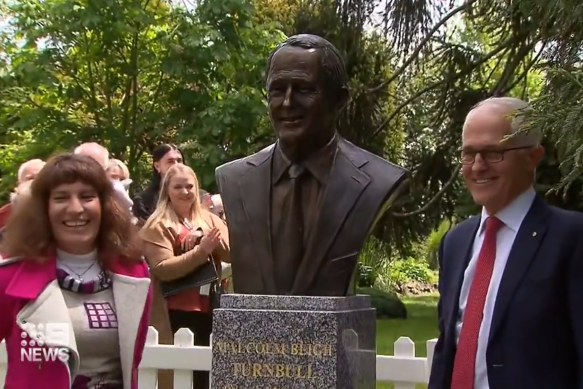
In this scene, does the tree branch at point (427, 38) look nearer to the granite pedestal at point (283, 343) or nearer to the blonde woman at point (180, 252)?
the blonde woman at point (180, 252)

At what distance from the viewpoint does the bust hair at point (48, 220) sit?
11.5ft

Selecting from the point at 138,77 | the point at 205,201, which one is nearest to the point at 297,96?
the point at 205,201

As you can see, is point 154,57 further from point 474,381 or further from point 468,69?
point 474,381

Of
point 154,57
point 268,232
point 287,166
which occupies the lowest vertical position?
point 268,232

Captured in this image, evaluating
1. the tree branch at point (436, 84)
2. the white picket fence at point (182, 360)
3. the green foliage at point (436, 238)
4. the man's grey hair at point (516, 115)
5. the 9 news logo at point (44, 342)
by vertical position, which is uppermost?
the tree branch at point (436, 84)

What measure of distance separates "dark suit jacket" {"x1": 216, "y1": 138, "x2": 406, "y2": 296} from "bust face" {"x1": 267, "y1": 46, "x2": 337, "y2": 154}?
23 centimetres

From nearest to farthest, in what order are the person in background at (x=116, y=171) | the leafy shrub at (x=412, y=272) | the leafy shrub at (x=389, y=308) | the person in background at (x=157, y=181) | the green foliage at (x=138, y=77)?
the person in background at (x=116, y=171), the person in background at (x=157, y=181), the green foliage at (x=138, y=77), the leafy shrub at (x=389, y=308), the leafy shrub at (x=412, y=272)

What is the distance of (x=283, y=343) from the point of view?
4.15 meters

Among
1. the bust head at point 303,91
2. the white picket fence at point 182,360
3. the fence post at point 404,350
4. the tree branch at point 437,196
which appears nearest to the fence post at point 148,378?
the white picket fence at point 182,360

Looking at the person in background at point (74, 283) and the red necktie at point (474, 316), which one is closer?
the red necktie at point (474, 316)

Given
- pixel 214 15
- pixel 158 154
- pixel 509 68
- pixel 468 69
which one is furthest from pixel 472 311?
pixel 214 15

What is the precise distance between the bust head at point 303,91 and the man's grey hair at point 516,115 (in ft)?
3.42

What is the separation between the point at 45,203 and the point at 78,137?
875 cm

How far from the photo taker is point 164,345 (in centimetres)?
596
